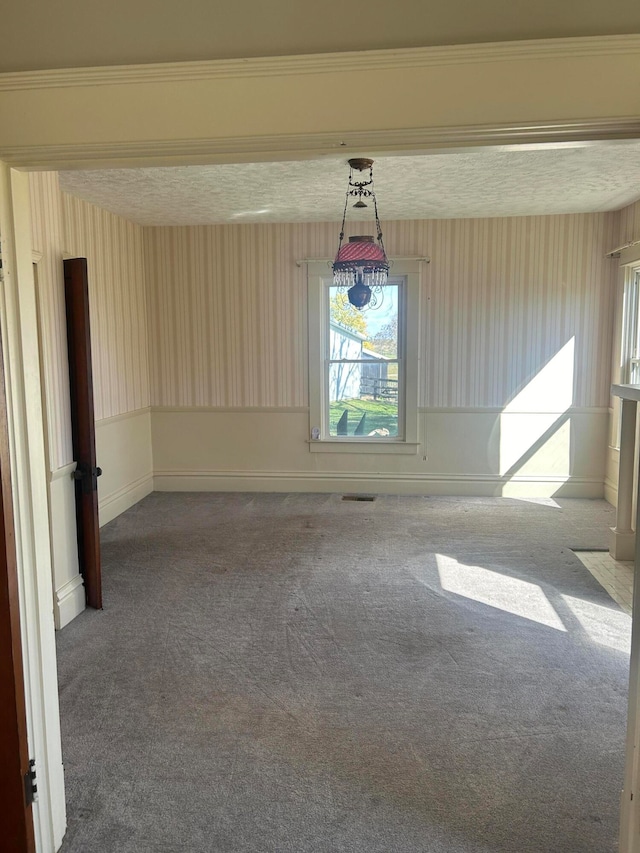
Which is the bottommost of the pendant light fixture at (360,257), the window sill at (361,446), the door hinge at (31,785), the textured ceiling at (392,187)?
the door hinge at (31,785)

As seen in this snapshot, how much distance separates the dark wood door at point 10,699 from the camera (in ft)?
5.09

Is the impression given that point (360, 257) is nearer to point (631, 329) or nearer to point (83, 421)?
point (83, 421)

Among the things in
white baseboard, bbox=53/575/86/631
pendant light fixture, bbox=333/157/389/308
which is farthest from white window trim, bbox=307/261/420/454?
white baseboard, bbox=53/575/86/631

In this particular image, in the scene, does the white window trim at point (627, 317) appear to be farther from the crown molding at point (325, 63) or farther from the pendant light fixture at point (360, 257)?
the crown molding at point (325, 63)

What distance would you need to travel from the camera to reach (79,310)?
135 inches

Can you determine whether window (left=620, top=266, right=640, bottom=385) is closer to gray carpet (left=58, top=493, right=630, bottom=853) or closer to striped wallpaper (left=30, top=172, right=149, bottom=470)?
gray carpet (left=58, top=493, right=630, bottom=853)

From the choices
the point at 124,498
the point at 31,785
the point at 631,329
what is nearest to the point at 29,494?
the point at 31,785

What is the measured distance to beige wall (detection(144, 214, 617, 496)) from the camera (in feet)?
18.8

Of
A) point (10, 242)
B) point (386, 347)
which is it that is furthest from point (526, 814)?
point (386, 347)

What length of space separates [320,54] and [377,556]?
347cm

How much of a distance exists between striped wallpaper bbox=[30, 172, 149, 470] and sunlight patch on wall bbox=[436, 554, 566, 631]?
2.53 meters

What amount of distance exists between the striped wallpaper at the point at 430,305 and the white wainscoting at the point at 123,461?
502mm

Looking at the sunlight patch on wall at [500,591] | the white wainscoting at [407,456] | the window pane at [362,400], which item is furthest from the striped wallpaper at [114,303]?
the sunlight patch on wall at [500,591]

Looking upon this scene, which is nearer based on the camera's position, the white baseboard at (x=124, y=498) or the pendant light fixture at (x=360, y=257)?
the pendant light fixture at (x=360, y=257)
